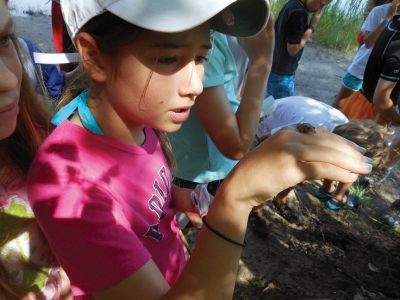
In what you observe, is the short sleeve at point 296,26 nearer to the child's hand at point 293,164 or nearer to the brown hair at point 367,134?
the brown hair at point 367,134

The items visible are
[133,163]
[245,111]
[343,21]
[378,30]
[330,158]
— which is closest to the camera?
[330,158]

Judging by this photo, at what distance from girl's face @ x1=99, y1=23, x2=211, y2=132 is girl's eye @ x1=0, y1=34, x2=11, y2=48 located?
277 millimetres

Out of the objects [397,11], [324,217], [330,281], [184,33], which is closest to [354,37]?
[397,11]

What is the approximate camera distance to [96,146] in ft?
3.52

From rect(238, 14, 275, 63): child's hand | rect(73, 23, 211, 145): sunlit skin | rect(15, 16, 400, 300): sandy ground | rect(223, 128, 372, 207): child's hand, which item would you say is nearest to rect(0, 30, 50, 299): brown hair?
rect(73, 23, 211, 145): sunlit skin

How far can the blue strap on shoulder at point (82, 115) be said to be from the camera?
3.57 ft

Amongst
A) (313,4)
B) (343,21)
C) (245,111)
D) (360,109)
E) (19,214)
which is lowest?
(343,21)

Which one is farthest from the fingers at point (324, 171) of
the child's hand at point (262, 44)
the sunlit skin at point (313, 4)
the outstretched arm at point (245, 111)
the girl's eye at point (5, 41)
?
the sunlit skin at point (313, 4)

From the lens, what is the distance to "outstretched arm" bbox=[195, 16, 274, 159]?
5.03 feet

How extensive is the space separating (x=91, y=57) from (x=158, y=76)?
9.1 inches

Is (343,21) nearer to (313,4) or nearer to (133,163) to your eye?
(313,4)

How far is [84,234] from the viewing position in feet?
2.97

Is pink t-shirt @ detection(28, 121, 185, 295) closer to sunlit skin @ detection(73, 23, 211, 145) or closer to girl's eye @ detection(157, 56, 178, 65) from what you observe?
sunlit skin @ detection(73, 23, 211, 145)

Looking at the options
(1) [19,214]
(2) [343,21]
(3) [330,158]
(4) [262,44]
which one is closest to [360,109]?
(4) [262,44]
